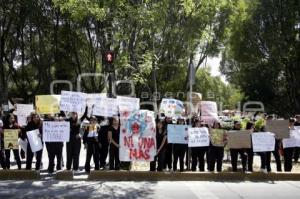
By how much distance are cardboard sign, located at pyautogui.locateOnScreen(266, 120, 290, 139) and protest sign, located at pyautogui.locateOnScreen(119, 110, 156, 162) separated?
3.29m

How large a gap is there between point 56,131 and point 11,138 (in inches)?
49.9

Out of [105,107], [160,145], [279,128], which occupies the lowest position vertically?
[160,145]

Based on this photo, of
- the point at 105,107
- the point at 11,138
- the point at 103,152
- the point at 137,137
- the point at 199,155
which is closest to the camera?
the point at 11,138

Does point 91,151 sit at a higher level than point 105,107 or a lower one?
lower

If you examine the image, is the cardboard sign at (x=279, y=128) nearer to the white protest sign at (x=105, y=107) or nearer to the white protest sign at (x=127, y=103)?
the white protest sign at (x=127, y=103)

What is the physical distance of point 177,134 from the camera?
14.9 m

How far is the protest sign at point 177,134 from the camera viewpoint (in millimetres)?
14906

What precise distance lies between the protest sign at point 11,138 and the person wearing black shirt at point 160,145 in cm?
368

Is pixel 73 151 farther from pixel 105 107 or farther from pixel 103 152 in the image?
pixel 105 107

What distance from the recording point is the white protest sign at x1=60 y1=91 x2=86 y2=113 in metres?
15.2

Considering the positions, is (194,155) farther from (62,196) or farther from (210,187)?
(62,196)

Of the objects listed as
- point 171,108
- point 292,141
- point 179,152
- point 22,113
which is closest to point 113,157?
point 179,152

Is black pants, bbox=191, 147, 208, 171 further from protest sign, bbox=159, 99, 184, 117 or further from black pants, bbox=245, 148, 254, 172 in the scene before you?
protest sign, bbox=159, 99, 184, 117

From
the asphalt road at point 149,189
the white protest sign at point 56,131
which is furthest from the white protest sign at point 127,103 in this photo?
the asphalt road at point 149,189
